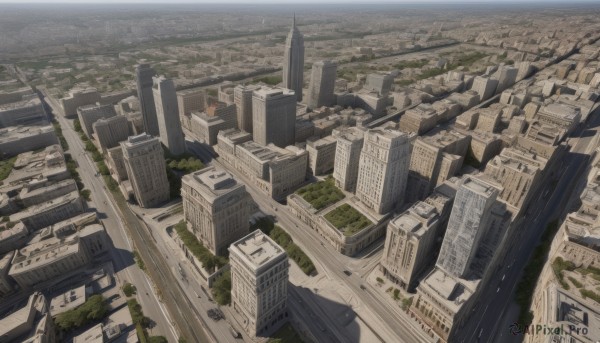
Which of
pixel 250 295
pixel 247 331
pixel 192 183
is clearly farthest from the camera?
pixel 192 183

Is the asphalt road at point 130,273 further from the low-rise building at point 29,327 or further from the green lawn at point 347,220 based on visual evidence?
the green lawn at point 347,220

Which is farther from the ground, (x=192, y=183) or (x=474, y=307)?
(x=192, y=183)

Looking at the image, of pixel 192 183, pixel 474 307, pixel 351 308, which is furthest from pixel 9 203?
pixel 474 307

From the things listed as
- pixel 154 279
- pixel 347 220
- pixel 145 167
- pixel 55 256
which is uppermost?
pixel 145 167

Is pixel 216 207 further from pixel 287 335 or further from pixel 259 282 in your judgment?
pixel 287 335

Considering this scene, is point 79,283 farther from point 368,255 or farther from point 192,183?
point 368,255

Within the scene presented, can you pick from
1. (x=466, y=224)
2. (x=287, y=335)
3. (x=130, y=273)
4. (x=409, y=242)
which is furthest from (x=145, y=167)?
(x=466, y=224)

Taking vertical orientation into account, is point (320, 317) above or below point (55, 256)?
below
